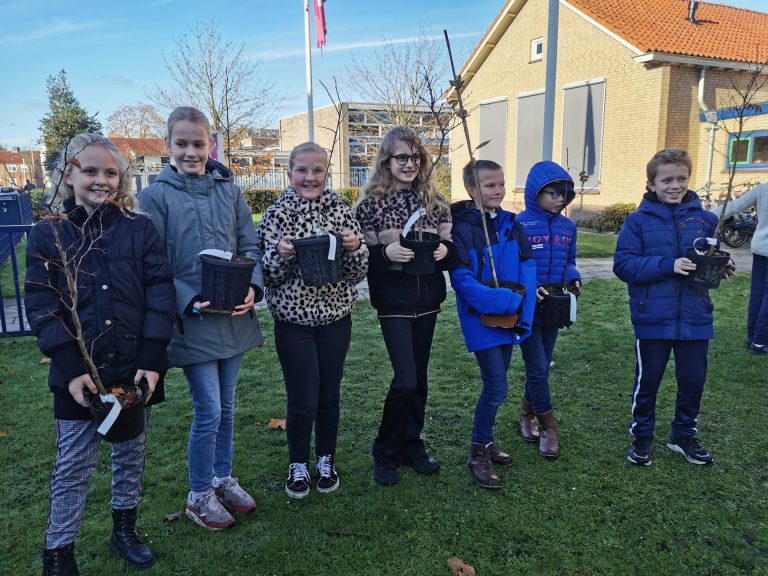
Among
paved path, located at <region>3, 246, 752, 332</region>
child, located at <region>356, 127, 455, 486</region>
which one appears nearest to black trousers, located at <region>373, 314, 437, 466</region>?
child, located at <region>356, 127, 455, 486</region>

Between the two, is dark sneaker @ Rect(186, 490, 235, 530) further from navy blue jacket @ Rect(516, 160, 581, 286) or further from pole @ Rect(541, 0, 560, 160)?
pole @ Rect(541, 0, 560, 160)

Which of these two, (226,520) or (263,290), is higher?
(263,290)

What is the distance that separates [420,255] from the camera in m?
2.94

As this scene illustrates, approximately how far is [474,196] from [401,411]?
52.4 inches

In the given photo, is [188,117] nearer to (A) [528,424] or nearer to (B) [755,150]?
(A) [528,424]

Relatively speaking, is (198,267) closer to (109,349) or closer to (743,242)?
(109,349)

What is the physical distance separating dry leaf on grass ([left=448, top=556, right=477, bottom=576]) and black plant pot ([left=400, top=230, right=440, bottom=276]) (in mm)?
1390

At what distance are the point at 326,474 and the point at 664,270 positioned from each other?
7.52 feet

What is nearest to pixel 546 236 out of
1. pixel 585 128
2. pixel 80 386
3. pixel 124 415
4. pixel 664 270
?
pixel 664 270

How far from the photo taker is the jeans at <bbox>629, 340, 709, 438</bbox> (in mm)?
3471

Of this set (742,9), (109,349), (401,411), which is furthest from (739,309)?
(742,9)

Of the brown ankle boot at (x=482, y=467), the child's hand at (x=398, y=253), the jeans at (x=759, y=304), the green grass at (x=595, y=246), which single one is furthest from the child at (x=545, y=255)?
the green grass at (x=595, y=246)

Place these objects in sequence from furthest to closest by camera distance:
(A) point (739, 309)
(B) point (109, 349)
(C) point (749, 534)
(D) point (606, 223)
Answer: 1. (D) point (606, 223)
2. (A) point (739, 309)
3. (C) point (749, 534)
4. (B) point (109, 349)

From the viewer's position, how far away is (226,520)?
9.39 ft
